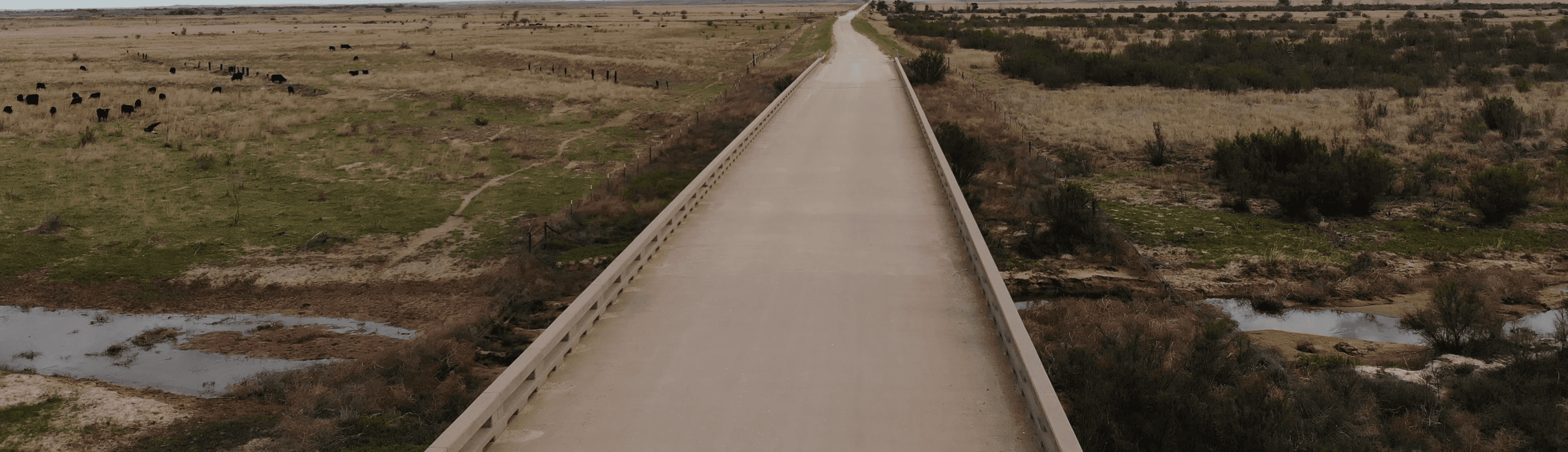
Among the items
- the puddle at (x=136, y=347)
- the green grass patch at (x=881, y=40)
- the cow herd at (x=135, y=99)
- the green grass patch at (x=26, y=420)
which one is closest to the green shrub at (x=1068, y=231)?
the puddle at (x=136, y=347)

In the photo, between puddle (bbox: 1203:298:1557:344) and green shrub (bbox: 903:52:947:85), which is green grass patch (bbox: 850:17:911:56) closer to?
green shrub (bbox: 903:52:947:85)

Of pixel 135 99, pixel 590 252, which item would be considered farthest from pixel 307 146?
pixel 590 252

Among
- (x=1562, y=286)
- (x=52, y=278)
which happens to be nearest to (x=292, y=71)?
(x=52, y=278)

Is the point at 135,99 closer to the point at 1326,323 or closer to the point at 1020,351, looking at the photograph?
the point at 1020,351

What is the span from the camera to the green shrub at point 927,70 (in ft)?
125

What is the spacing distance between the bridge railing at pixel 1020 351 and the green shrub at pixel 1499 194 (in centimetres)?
1033

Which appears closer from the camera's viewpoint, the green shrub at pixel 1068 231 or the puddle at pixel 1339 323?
the puddle at pixel 1339 323

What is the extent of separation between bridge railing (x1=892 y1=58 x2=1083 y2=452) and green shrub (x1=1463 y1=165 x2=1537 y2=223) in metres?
10.3

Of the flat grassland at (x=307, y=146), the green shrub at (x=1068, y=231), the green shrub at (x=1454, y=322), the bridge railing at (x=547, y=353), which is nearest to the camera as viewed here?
the bridge railing at (x=547, y=353)

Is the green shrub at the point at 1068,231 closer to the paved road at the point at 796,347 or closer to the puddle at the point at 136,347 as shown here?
the paved road at the point at 796,347

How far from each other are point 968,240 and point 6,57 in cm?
6685

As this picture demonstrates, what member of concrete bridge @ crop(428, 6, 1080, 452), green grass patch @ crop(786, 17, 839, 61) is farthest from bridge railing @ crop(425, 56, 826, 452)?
green grass patch @ crop(786, 17, 839, 61)

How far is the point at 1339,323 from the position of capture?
12.9 metres

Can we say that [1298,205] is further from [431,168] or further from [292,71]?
[292,71]
